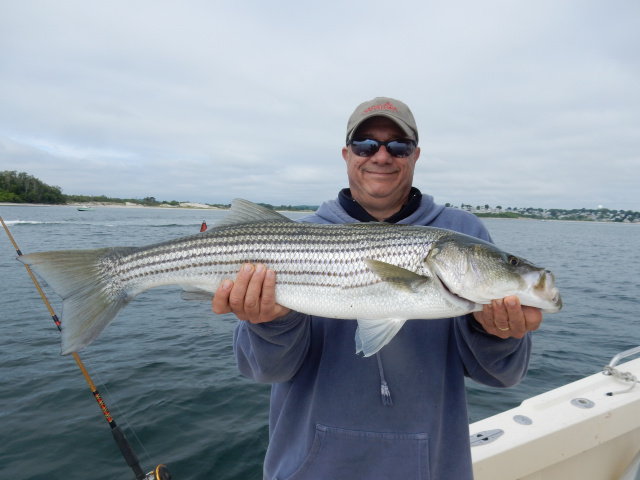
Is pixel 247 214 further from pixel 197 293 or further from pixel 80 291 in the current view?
pixel 80 291

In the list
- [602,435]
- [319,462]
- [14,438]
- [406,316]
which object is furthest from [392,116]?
[14,438]

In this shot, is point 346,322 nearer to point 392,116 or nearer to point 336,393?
point 336,393

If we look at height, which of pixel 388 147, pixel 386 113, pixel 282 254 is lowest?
pixel 282 254

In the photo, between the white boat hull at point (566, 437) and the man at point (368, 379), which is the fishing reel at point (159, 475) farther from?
the white boat hull at point (566, 437)

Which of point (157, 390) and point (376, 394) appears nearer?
point (376, 394)

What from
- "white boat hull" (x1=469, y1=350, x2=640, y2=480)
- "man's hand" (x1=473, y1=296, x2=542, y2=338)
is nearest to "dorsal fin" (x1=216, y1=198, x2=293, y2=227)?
"man's hand" (x1=473, y1=296, x2=542, y2=338)

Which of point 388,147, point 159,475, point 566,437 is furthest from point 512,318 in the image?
point 159,475

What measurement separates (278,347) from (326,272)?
0.73 m

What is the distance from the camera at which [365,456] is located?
2672 mm

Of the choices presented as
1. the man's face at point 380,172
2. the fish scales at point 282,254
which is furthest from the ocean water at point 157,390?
the man's face at point 380,172

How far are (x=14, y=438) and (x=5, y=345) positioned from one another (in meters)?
5.17

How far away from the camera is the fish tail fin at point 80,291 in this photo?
117 inches

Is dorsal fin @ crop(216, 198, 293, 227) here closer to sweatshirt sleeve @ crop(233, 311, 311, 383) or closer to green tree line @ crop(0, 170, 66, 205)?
sweatshirt sleeve @ crop(233, 311, 311, 383)

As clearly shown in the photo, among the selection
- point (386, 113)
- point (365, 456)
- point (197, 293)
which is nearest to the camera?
point (365, 456)
